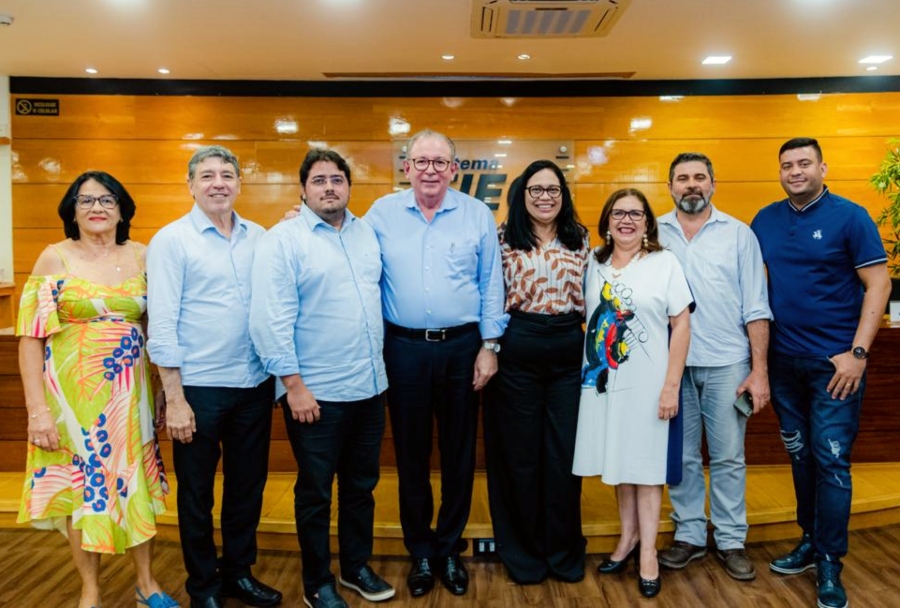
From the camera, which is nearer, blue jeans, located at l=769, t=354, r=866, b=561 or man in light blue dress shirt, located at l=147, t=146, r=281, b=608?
man in light blue dress shirt, located at l=147, t=146, r=281, b=608

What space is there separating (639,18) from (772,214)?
90.7 inches

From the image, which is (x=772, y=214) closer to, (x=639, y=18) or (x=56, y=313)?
(x=639, y=18)

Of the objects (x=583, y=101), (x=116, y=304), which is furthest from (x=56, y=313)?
(x=583, y=101)

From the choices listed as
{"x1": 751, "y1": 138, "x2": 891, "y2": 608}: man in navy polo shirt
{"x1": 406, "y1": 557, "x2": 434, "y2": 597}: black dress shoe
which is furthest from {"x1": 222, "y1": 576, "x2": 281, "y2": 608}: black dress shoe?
{"x1": 751, "y1": 138, "x2": 891, "y2": 608}: man in navy polo shirt

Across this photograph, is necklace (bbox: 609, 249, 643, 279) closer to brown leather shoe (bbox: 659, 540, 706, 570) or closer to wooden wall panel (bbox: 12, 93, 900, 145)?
brown leather shoe (bbox: 659, 540, 706, 570)

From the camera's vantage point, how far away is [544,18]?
4402 mm

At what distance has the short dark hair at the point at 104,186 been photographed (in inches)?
95.5

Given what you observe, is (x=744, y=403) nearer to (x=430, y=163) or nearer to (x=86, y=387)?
(x=430, y=163)

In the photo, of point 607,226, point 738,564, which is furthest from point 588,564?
point 607,226

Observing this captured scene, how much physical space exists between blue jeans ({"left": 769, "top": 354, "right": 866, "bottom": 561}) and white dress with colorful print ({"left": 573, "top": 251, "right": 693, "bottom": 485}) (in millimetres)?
590

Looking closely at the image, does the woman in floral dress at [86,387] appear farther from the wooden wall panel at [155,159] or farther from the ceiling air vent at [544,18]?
the wooden wall panel at [155,159]

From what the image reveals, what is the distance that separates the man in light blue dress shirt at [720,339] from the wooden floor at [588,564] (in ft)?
0.61

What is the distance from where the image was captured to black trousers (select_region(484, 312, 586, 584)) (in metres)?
2.65

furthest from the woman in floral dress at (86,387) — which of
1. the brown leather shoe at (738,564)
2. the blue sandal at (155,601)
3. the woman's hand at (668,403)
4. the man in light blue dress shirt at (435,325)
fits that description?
the brown leather shoe at (738,564)
